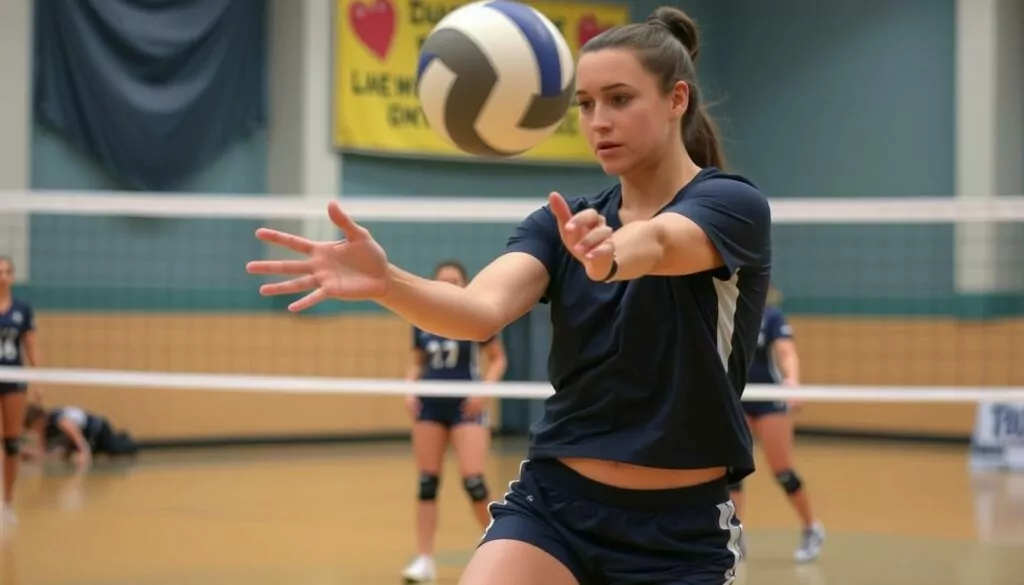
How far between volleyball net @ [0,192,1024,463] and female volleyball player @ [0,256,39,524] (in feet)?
11.0

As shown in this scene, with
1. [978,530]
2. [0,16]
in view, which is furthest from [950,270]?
[0,16]

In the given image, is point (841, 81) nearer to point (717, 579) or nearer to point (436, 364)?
point (436, 364)

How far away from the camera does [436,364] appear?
306 inches

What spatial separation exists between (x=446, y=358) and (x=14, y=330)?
3.19 m

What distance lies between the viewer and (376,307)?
1563cm

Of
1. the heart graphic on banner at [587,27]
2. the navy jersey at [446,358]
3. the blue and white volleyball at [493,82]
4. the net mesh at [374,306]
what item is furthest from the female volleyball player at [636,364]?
the heart graphic on banner at [587,27]

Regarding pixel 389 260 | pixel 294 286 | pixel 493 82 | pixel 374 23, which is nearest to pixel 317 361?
pixel 389 260

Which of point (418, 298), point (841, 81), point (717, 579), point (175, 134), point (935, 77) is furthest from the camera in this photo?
point (841, 81)

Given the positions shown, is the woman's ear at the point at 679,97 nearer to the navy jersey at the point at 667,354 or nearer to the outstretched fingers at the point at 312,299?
the navy jersey at the point at 667,354

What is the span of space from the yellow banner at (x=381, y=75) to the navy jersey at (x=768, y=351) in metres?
7.26

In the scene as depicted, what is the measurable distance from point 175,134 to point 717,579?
1222 cm

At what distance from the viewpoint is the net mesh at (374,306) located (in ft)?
45.0

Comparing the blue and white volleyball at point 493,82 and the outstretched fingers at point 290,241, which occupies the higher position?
the blue and white volleyball at point 493,82

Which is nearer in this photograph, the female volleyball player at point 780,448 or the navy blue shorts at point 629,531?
the navy blue shorts at point 629,531
